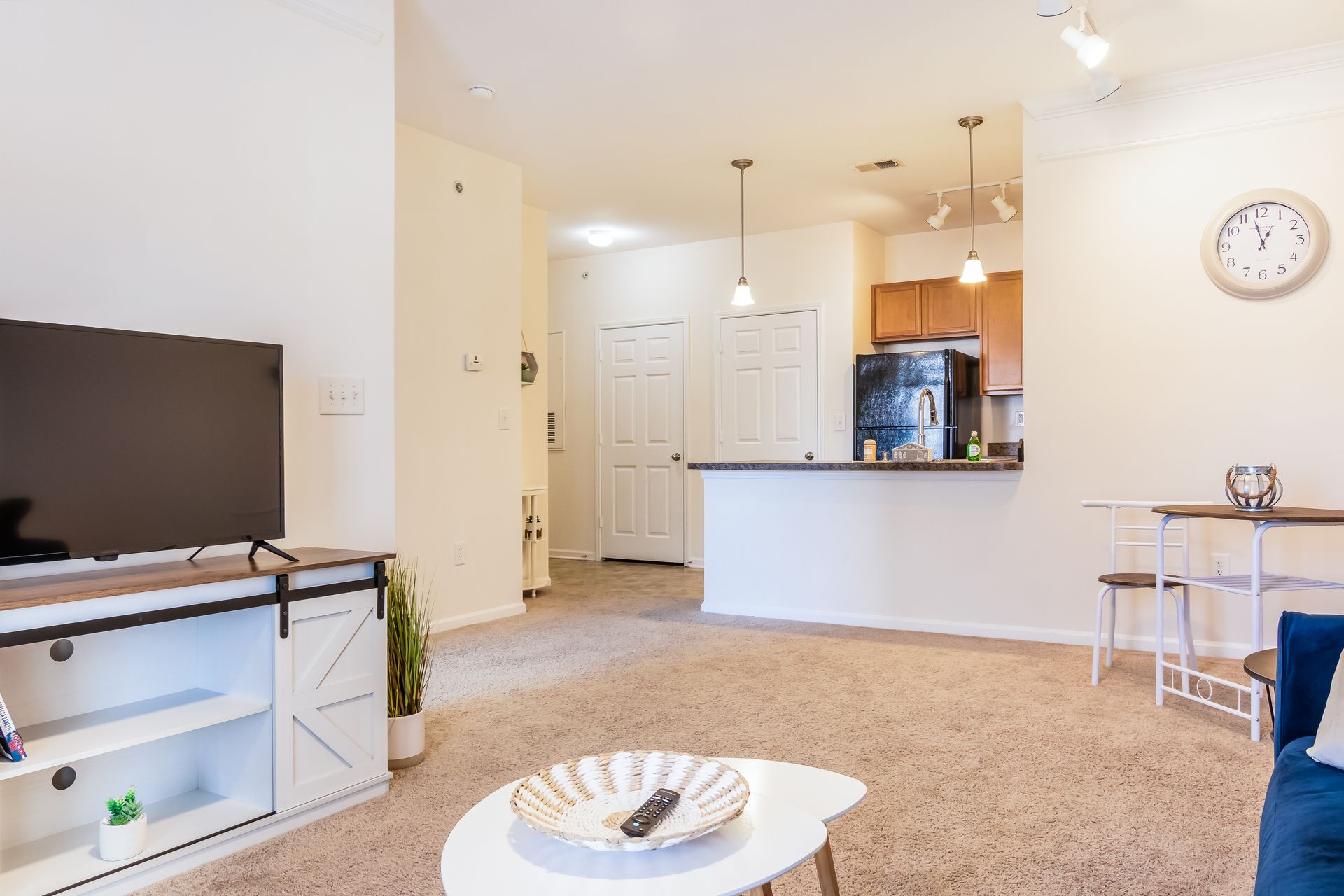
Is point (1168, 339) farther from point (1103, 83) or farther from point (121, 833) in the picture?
point (121, 833)

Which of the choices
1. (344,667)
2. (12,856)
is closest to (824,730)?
(344,667)

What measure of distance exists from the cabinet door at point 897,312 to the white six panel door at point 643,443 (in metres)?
1.53

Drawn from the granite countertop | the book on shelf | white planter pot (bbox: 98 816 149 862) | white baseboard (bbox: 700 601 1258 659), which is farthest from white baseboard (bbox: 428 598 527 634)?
the book on shelf

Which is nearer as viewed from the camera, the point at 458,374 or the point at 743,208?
the point at 458,374

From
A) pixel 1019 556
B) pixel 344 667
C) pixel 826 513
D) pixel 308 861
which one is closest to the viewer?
pixel 308 861

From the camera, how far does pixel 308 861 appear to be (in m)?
2.05

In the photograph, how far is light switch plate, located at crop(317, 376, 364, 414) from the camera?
107 inches

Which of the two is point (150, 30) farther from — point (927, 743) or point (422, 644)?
point (927, 743)

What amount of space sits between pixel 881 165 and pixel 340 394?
370 cm

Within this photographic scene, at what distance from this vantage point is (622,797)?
1377 millimetres

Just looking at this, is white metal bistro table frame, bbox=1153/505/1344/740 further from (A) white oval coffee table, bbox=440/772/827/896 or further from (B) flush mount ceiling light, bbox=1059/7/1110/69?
(A) white oval coffee table, bbox=440/772/827/896

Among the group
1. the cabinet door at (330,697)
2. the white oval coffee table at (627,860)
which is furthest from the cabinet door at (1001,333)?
the white oval coffee table at (627,860)

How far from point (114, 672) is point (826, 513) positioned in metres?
3.44

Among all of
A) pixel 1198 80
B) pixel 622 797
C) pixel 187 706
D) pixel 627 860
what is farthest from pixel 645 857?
pixel 1198 80
